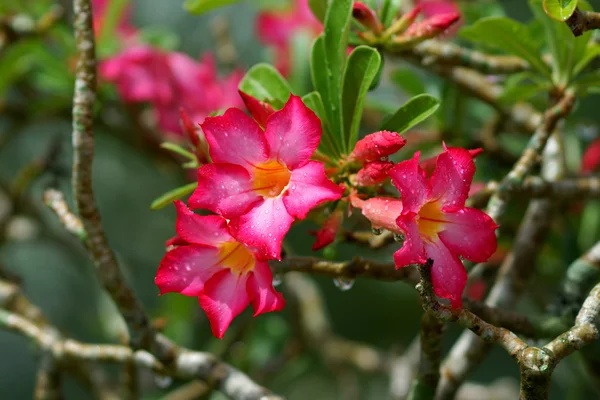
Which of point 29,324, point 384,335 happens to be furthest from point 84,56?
point 384,335

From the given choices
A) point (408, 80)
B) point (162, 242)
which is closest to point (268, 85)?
point (408, 80)

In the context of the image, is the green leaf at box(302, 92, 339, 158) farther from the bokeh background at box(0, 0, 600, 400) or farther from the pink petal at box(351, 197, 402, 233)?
the bokeh background at box(0, 0, 600, 400)

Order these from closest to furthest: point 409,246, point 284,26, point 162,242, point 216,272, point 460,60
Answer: point 409,246 < point 216,272 < point 460,60 < point 284,26 < point 162,242

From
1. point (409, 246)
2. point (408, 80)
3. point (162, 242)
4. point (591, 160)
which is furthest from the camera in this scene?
point (162, 242)

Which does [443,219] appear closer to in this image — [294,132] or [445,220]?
[445,220]

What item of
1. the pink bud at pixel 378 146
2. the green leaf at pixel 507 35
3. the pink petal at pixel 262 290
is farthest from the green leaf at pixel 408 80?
the pink petal at pixel 262 290

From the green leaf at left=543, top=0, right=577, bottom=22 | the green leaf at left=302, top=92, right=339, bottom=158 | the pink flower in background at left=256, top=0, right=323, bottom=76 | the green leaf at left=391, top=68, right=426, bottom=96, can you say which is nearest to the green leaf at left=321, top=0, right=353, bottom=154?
the green leaf at left=302, top=92, right=339, bottom=158

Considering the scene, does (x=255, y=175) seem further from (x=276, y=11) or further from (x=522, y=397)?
(x=276, y=11)
